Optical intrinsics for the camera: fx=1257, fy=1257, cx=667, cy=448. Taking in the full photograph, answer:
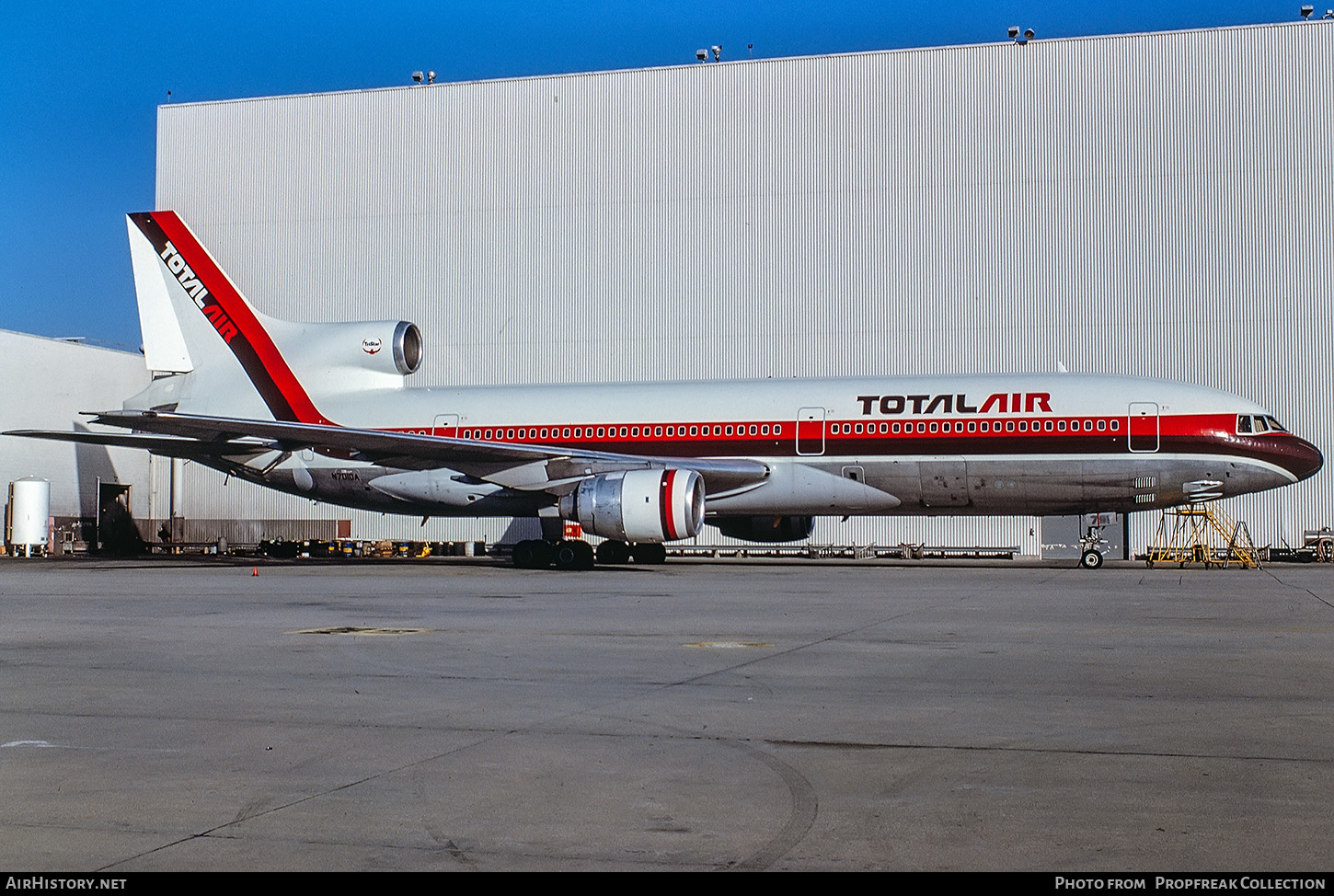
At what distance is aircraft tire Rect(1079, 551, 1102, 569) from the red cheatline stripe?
1872 cm

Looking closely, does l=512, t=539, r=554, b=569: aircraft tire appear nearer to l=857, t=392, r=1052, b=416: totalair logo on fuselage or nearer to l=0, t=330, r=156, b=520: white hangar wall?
l=857, t=392, r=1052, b=416: totalair logo on fuselage

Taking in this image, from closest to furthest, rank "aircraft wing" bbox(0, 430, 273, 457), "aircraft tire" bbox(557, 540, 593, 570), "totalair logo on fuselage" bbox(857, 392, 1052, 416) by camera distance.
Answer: "totalair logo on fuselage" bbox(857, 392, 1052, 416)
"aircraft tire" bbox(557, 540, 593, 570)
"aircraft wing" bbox(0, 430, 273, 457)

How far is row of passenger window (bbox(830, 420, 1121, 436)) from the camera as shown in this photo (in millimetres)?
25578

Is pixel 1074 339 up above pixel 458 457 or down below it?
above

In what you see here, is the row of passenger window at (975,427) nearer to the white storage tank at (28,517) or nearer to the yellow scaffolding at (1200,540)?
the yellow scaffolding at (1200,540)

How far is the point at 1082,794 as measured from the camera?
568cm

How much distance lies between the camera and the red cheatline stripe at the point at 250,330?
3231cm

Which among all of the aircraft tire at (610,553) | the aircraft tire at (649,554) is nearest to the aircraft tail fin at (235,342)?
the aircraft tire at (610,553)

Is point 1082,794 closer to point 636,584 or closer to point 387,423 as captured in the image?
point 636,584

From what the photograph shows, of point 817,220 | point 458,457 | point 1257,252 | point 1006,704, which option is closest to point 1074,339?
point 1257,252

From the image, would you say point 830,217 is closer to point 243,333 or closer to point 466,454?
point 466,454

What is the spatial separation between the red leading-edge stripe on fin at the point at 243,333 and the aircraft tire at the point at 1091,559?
18.6 m

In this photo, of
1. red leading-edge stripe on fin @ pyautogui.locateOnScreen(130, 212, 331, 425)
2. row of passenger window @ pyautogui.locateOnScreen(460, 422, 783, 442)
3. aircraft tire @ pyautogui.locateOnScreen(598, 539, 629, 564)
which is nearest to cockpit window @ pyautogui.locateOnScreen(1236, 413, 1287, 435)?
row of passenger window @ pyautogui.locateOnScreen(460, 422, 783, 442)
